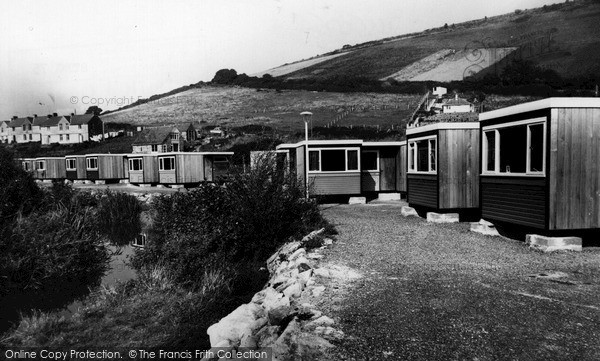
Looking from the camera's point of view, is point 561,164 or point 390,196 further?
point 390,196

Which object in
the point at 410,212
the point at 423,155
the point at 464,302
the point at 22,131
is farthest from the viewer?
the point at 22,131

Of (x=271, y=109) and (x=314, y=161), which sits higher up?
(x=271, y=109)

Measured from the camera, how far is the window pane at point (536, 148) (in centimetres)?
809

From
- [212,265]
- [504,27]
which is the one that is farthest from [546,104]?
[504,27]

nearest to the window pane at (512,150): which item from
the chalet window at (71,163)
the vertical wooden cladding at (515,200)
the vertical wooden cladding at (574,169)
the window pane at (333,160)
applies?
the vertical wooden cladding at (515,200)

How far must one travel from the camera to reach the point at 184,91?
86125mm

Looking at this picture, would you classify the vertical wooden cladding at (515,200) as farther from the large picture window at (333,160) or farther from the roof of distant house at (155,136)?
the roof of distant house at (155,136)

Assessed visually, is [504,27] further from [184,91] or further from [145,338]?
[145,338]

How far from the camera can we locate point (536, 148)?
827 cm

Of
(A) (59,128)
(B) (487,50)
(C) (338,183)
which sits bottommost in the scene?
(C) (338,183)

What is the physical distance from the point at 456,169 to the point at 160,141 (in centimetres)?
3919

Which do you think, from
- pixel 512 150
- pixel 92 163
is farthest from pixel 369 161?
pixel 92 163

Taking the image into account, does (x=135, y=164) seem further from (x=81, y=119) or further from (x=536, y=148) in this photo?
(x=81, y=119)

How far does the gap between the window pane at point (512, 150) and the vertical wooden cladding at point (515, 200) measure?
27 cm
